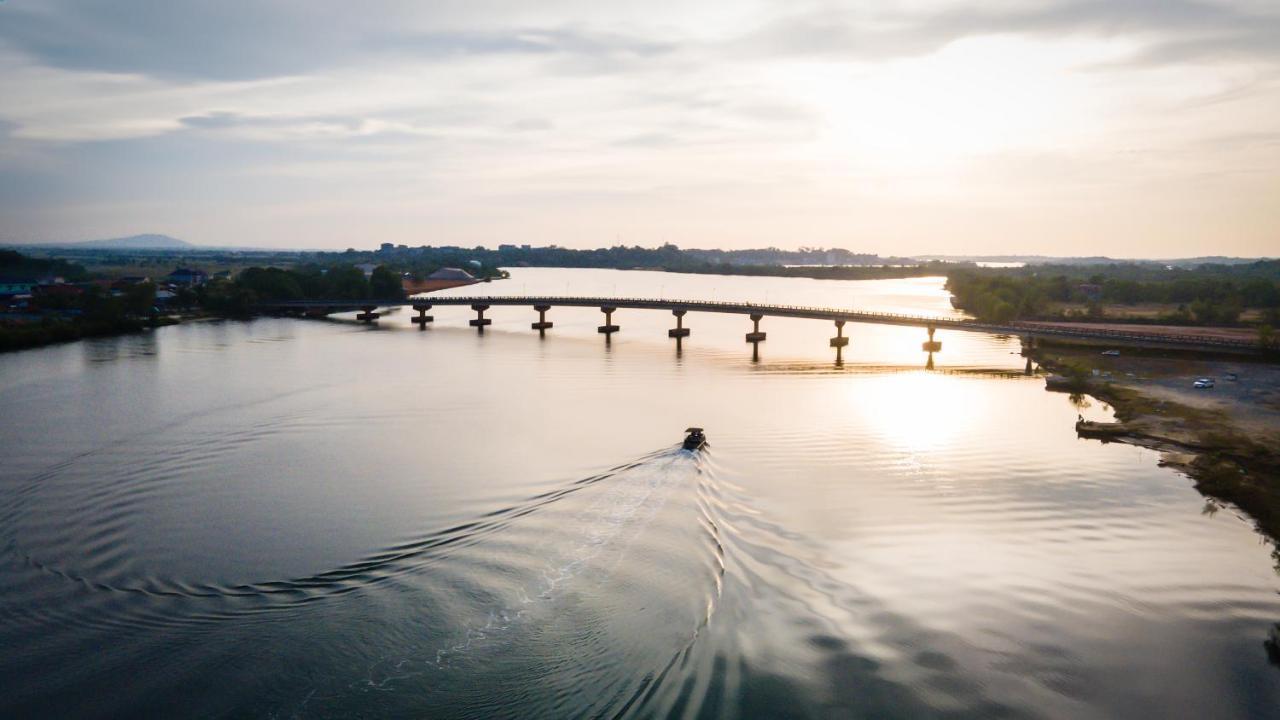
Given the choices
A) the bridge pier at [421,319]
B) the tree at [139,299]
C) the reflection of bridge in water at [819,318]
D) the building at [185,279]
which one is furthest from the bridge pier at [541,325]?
the building at [185,279]

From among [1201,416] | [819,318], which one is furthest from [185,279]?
[1201,416]

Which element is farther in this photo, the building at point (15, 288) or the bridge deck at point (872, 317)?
the building at point (15, 288)

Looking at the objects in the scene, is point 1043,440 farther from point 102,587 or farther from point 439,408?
point 102,587

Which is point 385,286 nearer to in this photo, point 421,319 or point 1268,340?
point 421,319

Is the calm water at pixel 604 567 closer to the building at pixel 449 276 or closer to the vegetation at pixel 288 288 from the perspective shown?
the vegetation at pixel 288 288

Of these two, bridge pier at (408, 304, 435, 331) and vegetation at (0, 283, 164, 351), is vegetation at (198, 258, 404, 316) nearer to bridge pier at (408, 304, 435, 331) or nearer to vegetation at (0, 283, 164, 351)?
vegetation at (0, 283, 164, 351)

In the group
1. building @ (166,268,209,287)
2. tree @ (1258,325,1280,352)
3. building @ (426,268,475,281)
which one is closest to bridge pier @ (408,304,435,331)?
building @ (166,268,209,287)
